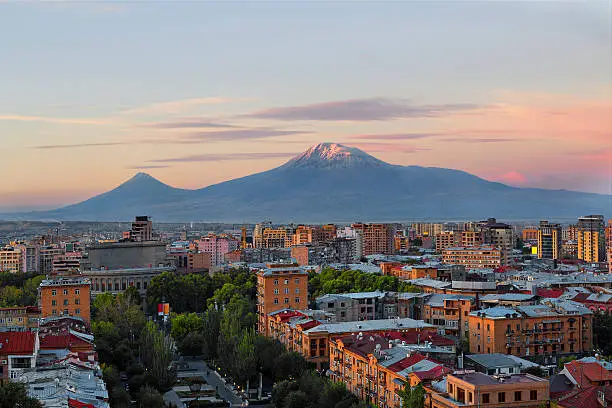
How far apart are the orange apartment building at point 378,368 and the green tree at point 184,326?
1430cm

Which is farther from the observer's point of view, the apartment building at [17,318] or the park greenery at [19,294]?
the park greenery at [19,294]

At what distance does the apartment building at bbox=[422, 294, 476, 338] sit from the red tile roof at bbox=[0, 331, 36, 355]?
2328 cm

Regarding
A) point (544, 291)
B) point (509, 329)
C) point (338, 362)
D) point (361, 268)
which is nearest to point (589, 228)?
point (361, 268)

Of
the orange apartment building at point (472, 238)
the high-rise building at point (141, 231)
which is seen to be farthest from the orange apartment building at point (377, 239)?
the high-rise building at point (141, 231)

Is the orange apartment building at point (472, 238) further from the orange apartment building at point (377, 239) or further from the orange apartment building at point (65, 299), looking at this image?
the orange apartment building at point (65, 299)

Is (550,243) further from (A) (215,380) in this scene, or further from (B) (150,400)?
(B) (150,400)

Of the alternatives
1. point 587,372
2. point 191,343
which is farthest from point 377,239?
point 587,372

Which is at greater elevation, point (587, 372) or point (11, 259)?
point (11, 259)

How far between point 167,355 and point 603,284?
3558 cm

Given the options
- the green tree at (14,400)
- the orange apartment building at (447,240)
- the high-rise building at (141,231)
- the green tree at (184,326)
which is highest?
the high-rise building at (141,231)

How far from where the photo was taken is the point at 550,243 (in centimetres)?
11206

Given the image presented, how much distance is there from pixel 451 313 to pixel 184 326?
49.5 ft

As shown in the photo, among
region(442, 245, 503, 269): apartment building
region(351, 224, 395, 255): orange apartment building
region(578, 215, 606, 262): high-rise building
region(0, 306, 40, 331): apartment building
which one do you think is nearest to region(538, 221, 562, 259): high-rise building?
region(578, 215, 606, 262): high-rise building

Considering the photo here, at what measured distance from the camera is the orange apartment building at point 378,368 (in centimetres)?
2741
